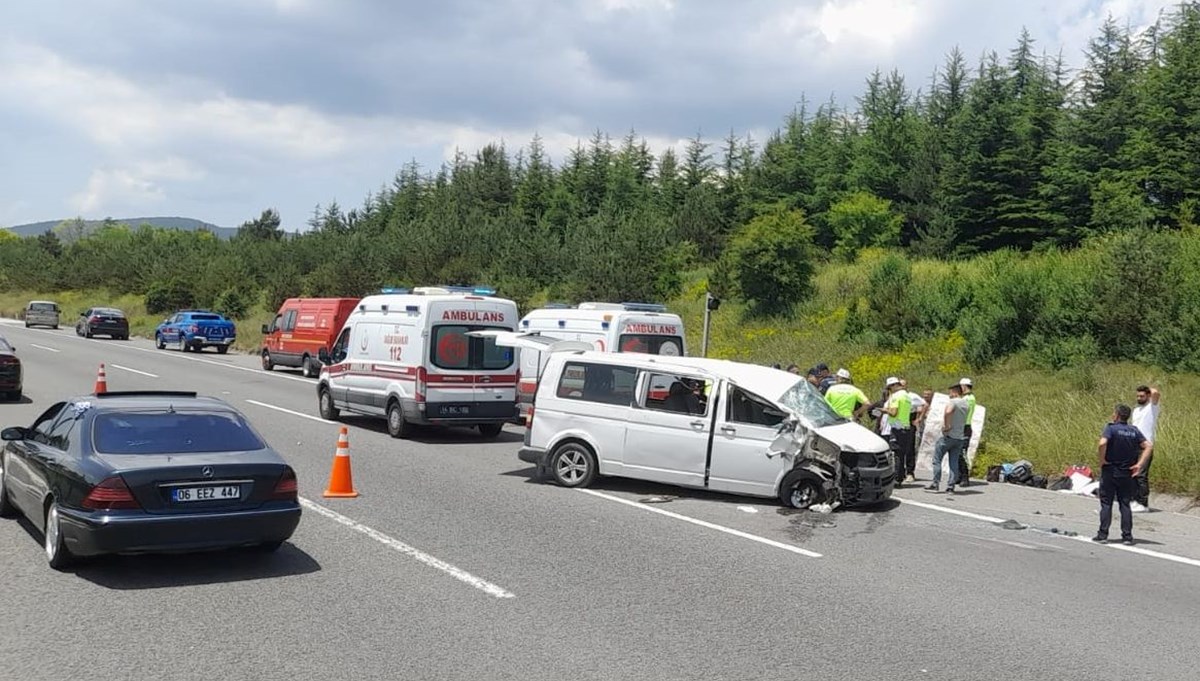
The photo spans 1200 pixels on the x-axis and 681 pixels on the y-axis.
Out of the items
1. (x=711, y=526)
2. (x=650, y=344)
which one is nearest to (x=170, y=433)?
(x=711, y=526)

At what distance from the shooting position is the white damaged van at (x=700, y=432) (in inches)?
458

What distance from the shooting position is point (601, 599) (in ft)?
23.9

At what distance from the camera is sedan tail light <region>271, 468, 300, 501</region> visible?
25.4 ft

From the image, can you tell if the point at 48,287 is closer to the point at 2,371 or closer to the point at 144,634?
the point at 2,371

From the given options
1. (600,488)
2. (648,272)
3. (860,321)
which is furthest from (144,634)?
(648,272)

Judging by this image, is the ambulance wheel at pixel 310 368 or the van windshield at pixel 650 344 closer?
the van windshield at pixel 650 344

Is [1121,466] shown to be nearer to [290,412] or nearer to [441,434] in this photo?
[441,434]

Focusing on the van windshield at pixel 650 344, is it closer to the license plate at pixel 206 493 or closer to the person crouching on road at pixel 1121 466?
the person crouching on road at pixel 1121 466

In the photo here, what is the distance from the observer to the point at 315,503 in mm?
10773

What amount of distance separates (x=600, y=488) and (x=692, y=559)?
3.93 metres

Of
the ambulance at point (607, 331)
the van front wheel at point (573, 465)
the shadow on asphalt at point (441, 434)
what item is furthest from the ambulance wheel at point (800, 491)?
the shadow on asphalt at point (441, 434)

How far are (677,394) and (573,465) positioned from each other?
1689 millimetres

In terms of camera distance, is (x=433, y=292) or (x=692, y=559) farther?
(x=433, y=292)

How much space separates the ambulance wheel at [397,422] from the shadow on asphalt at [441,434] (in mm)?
188
